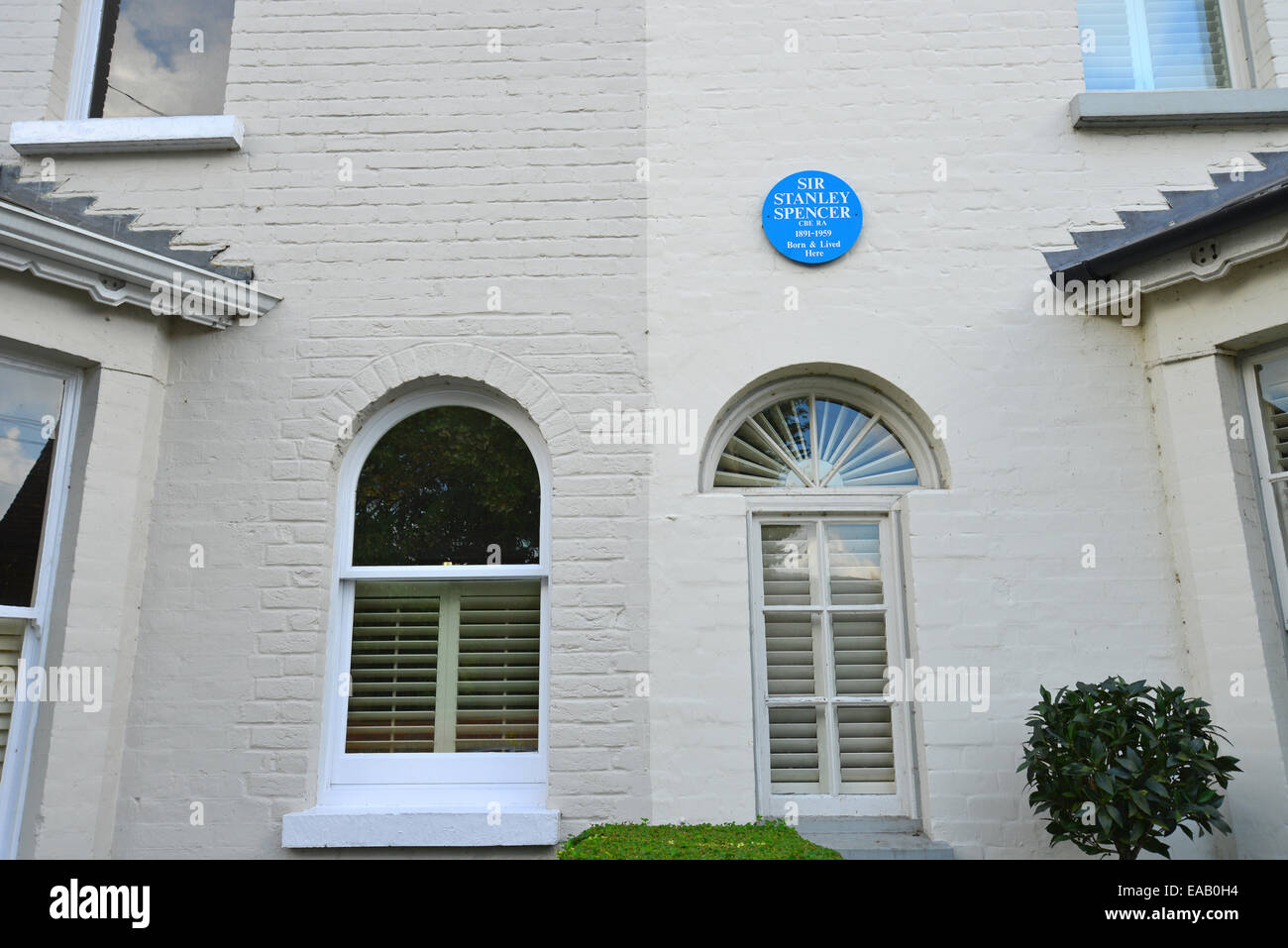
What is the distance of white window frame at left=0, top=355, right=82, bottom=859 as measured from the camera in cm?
434

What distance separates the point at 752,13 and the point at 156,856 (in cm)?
544

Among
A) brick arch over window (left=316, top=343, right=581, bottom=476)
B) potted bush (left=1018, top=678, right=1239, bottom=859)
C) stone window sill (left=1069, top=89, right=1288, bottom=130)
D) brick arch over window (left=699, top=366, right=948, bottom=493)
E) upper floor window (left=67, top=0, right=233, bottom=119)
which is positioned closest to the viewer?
potted bush (left=1018, top=678, right=1239, bottom=859)

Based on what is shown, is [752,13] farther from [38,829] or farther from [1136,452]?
[38,829]

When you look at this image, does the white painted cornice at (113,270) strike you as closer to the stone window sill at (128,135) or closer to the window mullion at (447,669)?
the stone window sill at (128,135)

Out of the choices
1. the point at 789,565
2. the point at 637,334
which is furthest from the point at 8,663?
the point at 789,565

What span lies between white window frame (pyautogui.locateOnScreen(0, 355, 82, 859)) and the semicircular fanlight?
3.25m

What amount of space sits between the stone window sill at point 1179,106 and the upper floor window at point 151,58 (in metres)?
4.96

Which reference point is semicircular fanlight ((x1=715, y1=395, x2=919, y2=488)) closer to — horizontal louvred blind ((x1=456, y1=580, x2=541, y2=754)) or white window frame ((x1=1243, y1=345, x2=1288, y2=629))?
horizontal louvred blind ((x1=456, y1=580, x2=541, y2=754))

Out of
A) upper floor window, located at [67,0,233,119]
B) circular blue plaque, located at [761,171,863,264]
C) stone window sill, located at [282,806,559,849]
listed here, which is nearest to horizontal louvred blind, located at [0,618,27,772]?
Result: stone window sill, located at [282,806,559,849]

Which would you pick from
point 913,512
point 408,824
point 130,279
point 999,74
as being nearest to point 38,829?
point 408,824

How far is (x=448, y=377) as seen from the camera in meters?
5.10

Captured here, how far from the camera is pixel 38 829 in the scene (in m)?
4.29

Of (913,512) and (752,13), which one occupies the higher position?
(752,13)

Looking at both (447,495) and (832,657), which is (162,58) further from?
(832,657)
